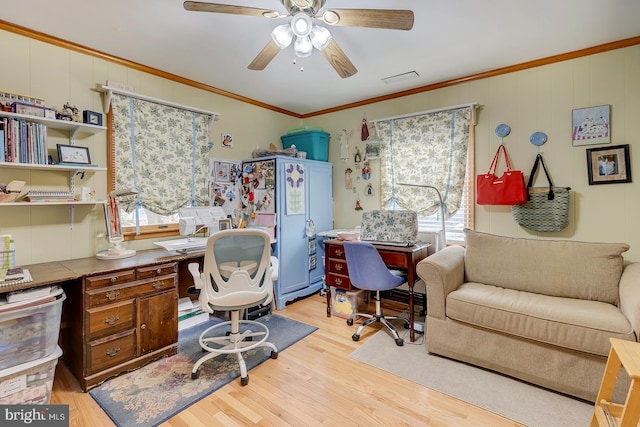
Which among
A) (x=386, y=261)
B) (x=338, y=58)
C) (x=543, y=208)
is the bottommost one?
(x=386, y=261)

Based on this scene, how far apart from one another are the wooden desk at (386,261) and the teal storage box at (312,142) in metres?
1.32

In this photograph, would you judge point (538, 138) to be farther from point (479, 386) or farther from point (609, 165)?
point (479, 386)

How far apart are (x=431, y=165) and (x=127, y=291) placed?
2961 millimetres

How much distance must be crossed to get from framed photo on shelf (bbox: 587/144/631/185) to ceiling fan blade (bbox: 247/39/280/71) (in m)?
2.64

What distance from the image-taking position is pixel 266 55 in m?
2.08

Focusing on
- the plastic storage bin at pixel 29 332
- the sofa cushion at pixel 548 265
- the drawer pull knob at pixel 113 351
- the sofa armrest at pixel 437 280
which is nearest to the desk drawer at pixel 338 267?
the sofa armrest at pixel 437 280

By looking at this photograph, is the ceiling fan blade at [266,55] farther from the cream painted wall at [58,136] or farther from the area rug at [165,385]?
the area rug at [165,385]

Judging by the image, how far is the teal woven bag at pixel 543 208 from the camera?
261 cm

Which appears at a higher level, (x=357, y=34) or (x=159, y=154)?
(x=357, y=34)

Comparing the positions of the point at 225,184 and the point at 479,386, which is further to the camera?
the point at 225,184

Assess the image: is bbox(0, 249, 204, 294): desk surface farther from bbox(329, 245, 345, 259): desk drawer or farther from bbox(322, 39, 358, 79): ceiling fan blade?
bbox(322, 39, 358, 79): ceiling fan blade

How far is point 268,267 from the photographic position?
7.34ft

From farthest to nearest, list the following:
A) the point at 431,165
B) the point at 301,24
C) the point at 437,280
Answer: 1. the point at 431,165
2. the point at 437,280
3. the point at 301,24
